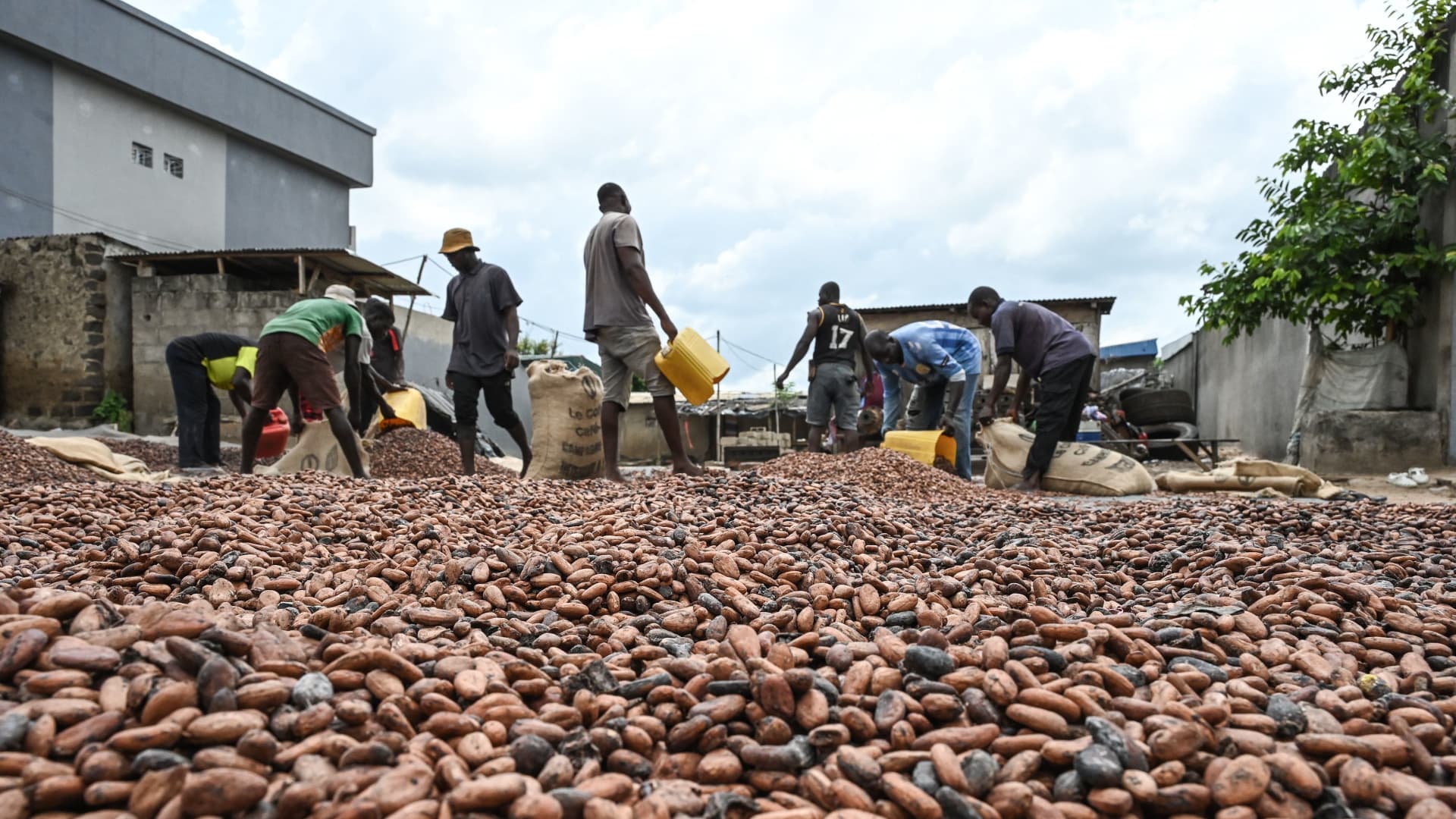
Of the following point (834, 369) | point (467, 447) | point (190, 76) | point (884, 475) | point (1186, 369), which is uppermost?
point (190, 76)

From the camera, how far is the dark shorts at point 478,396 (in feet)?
15.1

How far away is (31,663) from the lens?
3.80 feet

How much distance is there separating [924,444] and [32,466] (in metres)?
5.03

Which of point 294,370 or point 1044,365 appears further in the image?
point 1044,365

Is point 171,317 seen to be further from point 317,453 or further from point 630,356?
point 630,356

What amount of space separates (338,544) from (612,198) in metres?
2.46

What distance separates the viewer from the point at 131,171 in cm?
1454

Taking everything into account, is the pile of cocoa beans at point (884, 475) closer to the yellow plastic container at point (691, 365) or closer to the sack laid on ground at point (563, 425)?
the yellow plastic container at point (691, 365)

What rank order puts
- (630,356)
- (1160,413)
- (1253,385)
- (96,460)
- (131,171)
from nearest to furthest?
1. (630,356)
2. (96,460)
3. (1253,385)
4. (1160,413)
5. (131,171)

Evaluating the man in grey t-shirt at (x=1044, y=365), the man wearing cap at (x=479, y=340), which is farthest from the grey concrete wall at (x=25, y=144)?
the man in grey t-shirt at (x=1044, y=365)

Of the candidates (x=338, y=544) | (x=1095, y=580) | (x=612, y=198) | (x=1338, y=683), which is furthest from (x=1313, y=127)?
(x=338, y=544)

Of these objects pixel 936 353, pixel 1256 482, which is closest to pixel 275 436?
pixel 936 353

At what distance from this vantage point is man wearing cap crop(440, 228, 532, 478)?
4551 millimetres

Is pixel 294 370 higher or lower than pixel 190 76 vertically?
lower
